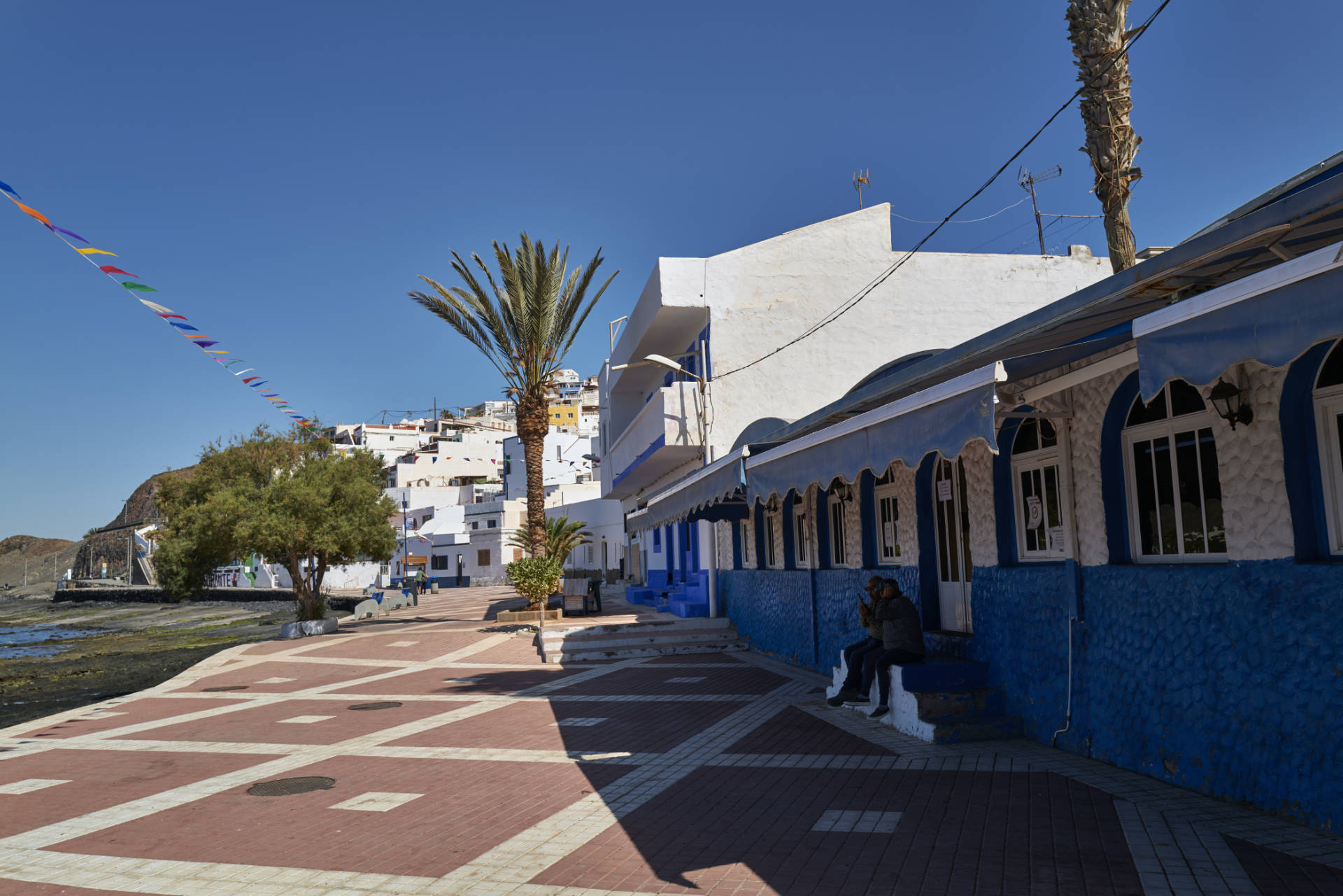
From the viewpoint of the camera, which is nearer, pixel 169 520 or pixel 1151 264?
pixel 1151 264

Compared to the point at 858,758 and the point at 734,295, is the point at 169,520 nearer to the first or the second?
the point at 734,295

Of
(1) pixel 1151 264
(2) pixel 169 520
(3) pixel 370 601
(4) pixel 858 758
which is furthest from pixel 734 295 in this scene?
(2) pixel 169 520

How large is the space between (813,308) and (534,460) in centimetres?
965

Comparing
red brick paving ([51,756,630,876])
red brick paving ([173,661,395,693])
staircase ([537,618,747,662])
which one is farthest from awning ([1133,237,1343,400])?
red brick paving ([173,661,395,693])

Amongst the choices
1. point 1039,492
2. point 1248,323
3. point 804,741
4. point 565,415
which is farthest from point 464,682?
point 565,415

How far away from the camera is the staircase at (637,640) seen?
55.2 ft

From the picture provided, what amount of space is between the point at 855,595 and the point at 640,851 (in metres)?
6.87

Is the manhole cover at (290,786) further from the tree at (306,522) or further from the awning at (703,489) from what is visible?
the tree at (306,522)

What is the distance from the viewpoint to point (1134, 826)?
5.50 m

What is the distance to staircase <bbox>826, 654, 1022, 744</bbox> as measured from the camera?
809cm

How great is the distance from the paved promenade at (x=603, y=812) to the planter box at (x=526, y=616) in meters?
10.7

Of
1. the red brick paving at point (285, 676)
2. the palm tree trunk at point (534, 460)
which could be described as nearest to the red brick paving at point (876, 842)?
the red brick paving at point (285, 676)

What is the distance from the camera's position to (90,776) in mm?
8516

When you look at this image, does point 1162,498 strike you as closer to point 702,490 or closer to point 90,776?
point 702,490
